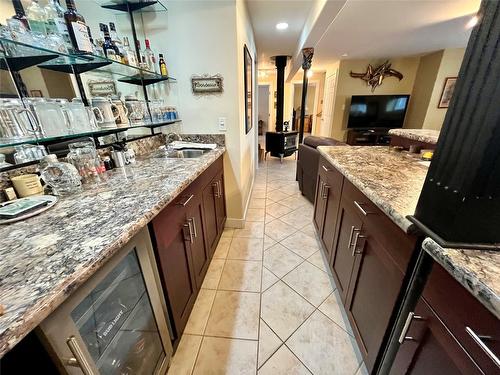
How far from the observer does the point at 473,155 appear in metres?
0.51

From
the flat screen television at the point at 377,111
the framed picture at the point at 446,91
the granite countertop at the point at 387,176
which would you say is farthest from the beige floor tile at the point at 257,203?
the framed picture at the point at 446,91

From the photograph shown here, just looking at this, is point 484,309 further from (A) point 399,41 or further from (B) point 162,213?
(A) point 399,41

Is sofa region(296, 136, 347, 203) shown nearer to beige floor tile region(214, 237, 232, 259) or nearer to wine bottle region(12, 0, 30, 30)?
beige floor tile region(214, 237, 232, 259)

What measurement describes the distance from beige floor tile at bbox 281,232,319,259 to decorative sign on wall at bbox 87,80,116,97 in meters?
1.96

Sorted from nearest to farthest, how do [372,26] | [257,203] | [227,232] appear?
1. [227,232]
2. [257,203]
3. [372,26]

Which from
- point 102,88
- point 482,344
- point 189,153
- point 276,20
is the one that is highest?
point 276,20

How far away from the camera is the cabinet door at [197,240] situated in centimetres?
129

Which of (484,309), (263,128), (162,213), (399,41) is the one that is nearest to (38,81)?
(162,213)

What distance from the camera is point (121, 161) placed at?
1444 mm

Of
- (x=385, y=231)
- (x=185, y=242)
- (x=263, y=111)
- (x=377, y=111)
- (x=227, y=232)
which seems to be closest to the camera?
(x=385, y=231)

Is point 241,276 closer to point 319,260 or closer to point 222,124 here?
point 319,260

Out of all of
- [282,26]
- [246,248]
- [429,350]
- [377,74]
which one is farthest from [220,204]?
[377,74]

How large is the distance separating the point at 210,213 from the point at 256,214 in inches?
40.6

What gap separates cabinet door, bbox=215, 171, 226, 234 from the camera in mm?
1957
